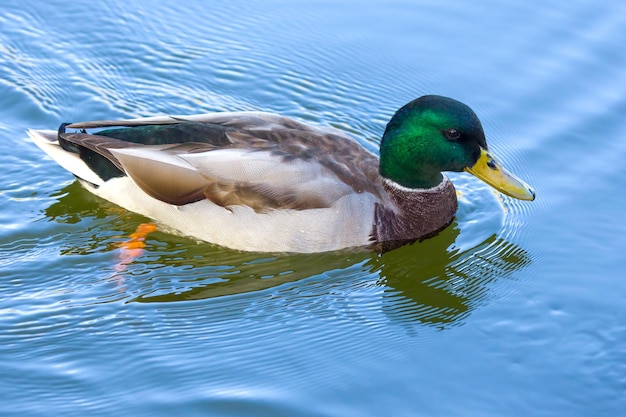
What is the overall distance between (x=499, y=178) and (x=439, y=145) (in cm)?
50

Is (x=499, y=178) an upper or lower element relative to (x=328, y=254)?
upper

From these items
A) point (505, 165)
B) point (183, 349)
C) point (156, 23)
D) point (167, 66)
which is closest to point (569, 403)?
point (183, 349)

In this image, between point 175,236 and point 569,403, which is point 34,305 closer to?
point 175,236

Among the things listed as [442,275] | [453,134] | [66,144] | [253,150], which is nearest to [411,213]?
[442,275]

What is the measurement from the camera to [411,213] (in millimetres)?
8086

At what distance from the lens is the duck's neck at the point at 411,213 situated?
7.92 metres

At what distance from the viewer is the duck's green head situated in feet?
25.5

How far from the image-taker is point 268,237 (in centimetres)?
774

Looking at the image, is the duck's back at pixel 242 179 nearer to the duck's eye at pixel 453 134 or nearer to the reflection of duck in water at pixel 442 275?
the reflection of duck in water at pixel 442 275

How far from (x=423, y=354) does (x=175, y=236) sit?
221 centimetres

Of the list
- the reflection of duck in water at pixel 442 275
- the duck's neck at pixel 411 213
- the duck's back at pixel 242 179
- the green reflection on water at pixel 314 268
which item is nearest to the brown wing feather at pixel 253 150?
the duck's back at pixel 242 179

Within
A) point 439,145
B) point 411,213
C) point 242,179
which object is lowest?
point 411,213

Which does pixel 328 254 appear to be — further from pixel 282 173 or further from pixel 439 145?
pixel 439 145

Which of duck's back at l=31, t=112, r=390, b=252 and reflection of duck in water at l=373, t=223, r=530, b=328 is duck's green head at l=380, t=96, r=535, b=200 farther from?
reflection of duck in water at l=373, t=223, r=530, b=328
